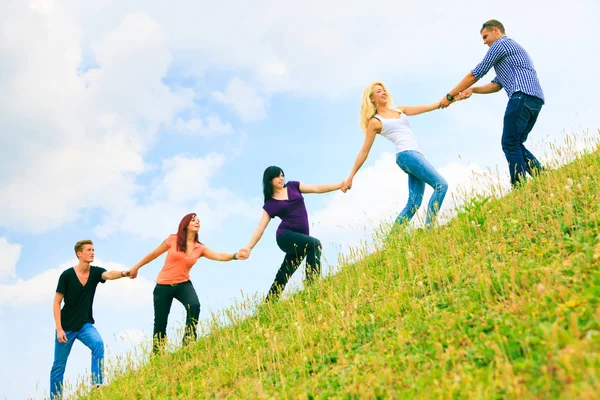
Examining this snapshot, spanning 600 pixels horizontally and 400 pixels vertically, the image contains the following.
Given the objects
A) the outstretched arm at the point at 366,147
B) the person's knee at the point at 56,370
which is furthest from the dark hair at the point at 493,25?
the person's knee at the point at 56,370

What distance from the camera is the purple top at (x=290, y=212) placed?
8.75 metres

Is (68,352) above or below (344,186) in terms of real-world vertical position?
below

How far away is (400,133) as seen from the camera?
28.9 feet

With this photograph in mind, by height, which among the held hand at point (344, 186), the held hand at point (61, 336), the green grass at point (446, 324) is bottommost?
the green grass at point (446, 324)

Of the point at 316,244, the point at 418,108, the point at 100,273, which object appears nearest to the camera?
the point at 316,244

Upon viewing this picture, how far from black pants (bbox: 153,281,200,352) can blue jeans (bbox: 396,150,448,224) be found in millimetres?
3899

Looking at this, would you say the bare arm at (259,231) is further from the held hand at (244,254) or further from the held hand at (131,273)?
the held hand at (131,273)

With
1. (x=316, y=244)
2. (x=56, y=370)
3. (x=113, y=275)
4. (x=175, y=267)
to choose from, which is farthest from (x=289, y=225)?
(x=56, y=370)

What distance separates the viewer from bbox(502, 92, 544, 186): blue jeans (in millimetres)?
8500

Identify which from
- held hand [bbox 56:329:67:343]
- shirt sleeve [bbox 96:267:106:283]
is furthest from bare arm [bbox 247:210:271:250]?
held hand [bbox 56:329:67:343]

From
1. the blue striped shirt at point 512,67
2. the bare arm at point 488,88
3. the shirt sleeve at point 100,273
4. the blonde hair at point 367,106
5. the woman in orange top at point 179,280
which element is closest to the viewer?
the blue striped shirt at point 512,67

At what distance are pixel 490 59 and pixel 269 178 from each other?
4.33m

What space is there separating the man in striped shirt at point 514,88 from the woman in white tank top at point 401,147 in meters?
1.30

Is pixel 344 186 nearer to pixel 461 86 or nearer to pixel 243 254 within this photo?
pixel 243 254
